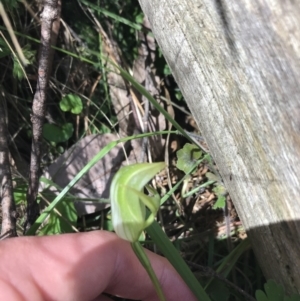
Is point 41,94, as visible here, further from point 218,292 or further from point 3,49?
point 218,292

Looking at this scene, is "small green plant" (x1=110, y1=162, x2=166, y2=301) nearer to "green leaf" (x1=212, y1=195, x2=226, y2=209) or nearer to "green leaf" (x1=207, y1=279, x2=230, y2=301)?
"green leaf" (x1=207, y1=279, x2=230, y2=301)

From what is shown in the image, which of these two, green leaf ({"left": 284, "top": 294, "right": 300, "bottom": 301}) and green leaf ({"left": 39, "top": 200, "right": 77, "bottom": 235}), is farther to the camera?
green leaf ({"left": 39, "top": 200, "right": 77, "bottom": 235})

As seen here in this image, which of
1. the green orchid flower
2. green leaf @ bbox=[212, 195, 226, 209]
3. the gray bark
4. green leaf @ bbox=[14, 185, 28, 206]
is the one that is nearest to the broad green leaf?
green leaf @ bbox=[14, 185, 28, 206]

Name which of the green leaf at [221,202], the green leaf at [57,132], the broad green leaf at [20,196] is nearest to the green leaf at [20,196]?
the broad green leaf at [20,196]

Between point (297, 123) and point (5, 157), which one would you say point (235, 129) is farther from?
point (5, 157)

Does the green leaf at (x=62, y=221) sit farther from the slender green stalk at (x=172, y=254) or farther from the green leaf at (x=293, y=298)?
the green leaf at (x=293, y=298)
